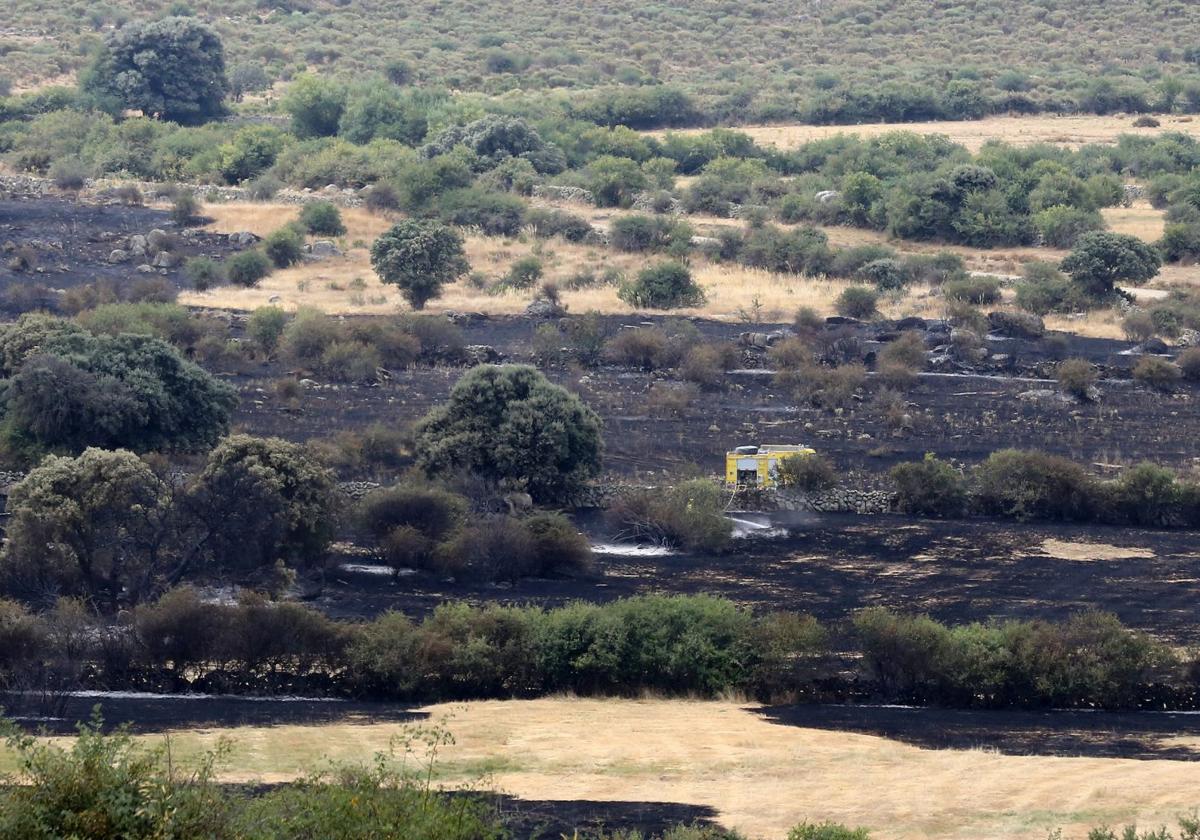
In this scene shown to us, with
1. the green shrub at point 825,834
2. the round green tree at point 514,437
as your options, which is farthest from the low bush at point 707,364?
the green shrub at point 825,834

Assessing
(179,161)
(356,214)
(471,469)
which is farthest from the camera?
(179,161)

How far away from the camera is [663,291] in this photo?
185 ft

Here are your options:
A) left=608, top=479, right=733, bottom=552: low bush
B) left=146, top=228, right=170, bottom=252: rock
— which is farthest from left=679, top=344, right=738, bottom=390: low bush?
left=146, top=228, right=170, bottom=252: rock

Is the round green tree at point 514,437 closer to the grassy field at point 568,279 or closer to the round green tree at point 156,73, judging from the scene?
the grassy field at point 568,279

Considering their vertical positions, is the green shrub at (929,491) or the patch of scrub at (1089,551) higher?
the green shrub at (929,491)

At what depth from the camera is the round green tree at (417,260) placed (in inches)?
2208

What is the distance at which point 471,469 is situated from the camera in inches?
1405

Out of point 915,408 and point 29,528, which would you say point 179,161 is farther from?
point 29,528

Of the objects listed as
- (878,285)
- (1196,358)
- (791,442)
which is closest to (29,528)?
(791,442)

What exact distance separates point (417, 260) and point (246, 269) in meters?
5.92

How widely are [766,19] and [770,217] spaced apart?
65.1 meters

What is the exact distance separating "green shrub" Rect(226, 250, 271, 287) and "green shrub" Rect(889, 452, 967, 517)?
92.6 feet

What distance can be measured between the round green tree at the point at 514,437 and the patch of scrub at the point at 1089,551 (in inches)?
330

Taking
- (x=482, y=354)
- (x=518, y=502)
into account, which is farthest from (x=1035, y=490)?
(x=482, y=354)
